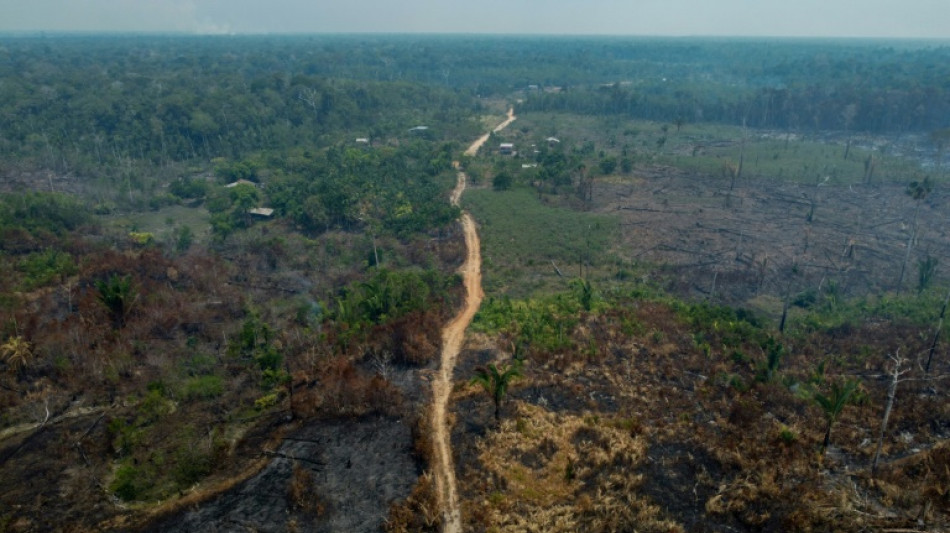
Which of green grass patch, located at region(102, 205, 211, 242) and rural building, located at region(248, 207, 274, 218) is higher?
rural building, located at region(248, 207, 274, 218)

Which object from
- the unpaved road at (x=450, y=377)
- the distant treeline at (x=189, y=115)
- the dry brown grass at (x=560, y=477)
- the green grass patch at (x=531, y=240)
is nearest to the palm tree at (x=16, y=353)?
the unpaved road at (x=450, y=377)

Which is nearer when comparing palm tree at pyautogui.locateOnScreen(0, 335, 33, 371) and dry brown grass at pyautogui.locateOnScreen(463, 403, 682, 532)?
dry brown grass at pyautogui.locateOnScreen(463, 403, 682, 532)

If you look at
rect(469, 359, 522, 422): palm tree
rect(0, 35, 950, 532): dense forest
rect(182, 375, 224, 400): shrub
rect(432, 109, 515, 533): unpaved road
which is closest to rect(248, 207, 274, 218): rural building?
rect(0, 35, 950, 532): dense forest

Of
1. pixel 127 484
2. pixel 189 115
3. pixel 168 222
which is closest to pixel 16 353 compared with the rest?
pixel 127 484

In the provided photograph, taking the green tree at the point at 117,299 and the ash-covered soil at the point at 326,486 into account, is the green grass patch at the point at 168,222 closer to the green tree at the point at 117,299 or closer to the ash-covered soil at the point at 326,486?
the green tree at the point at 117,299

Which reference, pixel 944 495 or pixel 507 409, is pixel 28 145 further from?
pixel 944 495

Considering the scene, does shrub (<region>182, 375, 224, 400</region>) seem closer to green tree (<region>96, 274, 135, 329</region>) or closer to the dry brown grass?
green tree (<region>96, 274, 135, 329</region>)

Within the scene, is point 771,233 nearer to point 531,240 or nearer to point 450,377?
point 531,240
